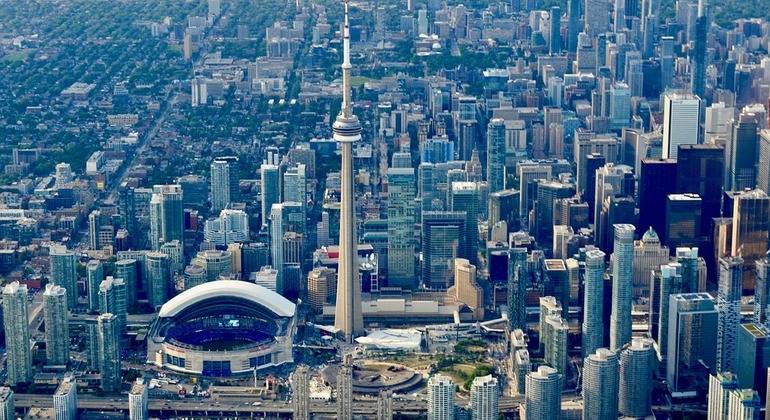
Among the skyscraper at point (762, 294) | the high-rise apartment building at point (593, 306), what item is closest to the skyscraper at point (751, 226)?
the skyscraper at point (762, 294)

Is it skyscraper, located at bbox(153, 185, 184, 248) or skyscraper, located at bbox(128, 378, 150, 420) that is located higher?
skyscraper, located at bbox(153, 185, 184, 248)

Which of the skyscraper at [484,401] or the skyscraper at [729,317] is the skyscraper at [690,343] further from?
the skyscraper at [484,401]

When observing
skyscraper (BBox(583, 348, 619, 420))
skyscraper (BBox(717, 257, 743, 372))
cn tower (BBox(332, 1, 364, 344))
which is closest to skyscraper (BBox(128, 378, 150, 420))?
cn tower (BBox(332, 1, 364, 344))

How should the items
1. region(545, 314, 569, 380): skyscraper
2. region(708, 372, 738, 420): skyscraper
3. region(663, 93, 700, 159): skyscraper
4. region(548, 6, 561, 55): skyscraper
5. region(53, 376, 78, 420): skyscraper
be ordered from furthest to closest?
region(548, 6, 561, 55): skyscraper, region(663, 93, 700, 159): skyscraper, region(545, 314, 569, 380): skyscraper, region(53, 376, 78, 420): skyscraper, region(708, 372, 738, 420): skyscraper

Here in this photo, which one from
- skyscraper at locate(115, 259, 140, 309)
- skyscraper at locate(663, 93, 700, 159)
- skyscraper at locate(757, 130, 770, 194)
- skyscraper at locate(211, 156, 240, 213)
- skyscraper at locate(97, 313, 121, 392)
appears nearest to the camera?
skyscraper at locate(97, 313, 121, 392)

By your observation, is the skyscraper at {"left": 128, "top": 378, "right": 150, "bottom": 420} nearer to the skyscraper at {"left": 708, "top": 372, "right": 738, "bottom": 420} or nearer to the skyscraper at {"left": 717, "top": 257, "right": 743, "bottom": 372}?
the skyscraper at {"left": 708, "top": 372, "right": 738, "bottom": 420}

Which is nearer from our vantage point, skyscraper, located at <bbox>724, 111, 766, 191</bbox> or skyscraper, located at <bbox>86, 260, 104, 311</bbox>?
skyscraper, located at <bbox>86, 260, 104, 311</bbox>

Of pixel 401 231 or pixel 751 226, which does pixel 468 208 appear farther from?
pixel 751 226

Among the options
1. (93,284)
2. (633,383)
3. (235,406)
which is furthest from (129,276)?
(633,383)
